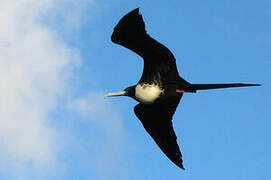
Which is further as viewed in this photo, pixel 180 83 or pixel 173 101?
pixel 173 101

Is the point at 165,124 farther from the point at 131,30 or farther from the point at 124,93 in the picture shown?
the point at 131,30

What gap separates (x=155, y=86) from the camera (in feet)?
43.9

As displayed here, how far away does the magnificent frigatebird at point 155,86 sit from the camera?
12.6m

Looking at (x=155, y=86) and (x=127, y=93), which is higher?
(x=127, y=93)

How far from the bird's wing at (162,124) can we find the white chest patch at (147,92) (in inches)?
31.7

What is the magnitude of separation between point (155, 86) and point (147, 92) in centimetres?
28

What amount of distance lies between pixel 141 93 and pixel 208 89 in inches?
72.9

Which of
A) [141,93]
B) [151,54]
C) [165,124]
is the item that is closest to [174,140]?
[165,124]

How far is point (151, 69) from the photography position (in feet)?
44.0

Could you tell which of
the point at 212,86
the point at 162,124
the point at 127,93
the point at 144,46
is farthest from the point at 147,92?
the point at 212,86

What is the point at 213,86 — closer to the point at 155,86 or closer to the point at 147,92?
the point at 155,86

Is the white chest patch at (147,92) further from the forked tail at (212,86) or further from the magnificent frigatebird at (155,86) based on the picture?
the forked tail at (212,86)

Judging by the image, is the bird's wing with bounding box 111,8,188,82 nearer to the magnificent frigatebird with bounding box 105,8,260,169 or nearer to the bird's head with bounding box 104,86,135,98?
the magnificent frigatebird with bounding box 105,8,260,169

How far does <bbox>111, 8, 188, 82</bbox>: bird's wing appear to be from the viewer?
486 inches
